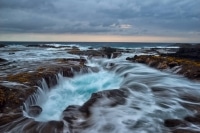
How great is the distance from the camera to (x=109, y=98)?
27.0ft

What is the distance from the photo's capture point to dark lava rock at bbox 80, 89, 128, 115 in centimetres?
744

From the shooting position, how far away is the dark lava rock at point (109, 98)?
7435 millimetres

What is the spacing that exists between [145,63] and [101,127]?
13.4 m

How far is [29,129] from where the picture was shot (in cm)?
580

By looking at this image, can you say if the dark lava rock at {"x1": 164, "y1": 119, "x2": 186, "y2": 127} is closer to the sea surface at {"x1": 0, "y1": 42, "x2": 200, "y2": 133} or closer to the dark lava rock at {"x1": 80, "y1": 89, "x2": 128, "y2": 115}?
the sea surface at {"x1": 0, "y1": 42, "x2": 200, "y2": 133}

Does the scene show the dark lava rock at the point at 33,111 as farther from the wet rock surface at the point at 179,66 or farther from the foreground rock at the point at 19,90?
the wet rock surface at the point at 179,66

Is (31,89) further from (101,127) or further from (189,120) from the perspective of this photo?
(189,120)

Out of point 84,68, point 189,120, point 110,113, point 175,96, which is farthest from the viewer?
point 84,68

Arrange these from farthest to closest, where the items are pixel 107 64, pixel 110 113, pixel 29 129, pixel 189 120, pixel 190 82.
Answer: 1. pixel 107 64
2. pixel 190 82
3. pixel 110 113
4. pixel 189 120
5. pixel 29 129

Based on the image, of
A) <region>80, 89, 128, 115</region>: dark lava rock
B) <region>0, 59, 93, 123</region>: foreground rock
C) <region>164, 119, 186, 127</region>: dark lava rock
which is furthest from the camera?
<region>80, 89, 128, 115</region>: dark lava rock

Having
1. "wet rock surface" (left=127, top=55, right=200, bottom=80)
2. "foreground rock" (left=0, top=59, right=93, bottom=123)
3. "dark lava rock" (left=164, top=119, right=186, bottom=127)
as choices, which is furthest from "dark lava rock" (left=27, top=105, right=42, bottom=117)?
"wet rock surface" (left=127, top=55, right=200, bottom=80)

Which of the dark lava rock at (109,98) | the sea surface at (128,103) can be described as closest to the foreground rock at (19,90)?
the sea surface at (128,103)

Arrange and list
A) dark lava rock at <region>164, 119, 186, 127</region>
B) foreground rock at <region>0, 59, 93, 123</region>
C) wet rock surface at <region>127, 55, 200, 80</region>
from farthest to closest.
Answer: wet rock surface at <region>127, 55, 200, 80</region>
foreground rock at <region>0, 59, 93, 123</region>
dark lava rock at <region>164, 119, 186, 127</region>

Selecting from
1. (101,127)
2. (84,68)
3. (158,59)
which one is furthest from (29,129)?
(158,59)
